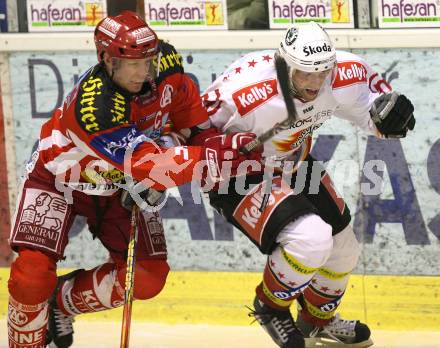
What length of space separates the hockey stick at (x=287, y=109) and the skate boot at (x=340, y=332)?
0.98 meters

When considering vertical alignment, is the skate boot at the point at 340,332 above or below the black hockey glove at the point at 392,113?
below

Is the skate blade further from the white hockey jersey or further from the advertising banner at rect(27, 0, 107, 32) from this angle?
the advertising banner at rect(27, 0, 107, 32)

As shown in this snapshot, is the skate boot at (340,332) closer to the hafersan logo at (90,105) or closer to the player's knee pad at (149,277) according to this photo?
the player's knee pad at (149,277)

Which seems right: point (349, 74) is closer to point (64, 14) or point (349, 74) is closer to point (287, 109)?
point (287, 109)

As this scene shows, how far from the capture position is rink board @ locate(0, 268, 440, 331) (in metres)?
5.49

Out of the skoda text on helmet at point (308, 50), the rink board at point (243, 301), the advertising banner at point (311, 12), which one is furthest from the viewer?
the advertising banner at point (311, 12)

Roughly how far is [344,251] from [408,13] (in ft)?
4.17

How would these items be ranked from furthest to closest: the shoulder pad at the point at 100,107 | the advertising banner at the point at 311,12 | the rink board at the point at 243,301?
the advertising banner at the point at 311,12 < the rink board at the point at 243,301 < the shoulder pad at the point at 100,107

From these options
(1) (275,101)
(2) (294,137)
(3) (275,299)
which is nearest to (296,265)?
(3) (275,299)

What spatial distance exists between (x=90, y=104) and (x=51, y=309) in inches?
41.7

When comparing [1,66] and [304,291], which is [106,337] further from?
[1,66]

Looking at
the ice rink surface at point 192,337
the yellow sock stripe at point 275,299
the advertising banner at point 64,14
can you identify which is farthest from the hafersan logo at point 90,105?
the advertising banner at point 64,14

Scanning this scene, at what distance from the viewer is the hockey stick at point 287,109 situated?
4.39m

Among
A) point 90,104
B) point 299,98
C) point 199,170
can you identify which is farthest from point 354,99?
point 90,104
